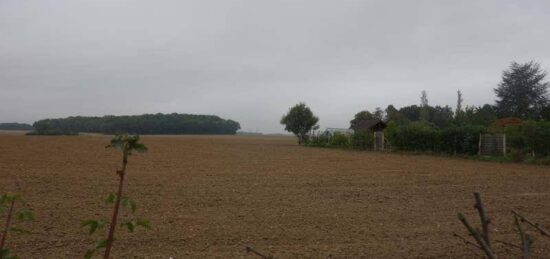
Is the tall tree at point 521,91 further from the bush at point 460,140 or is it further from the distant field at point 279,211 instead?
the distant field at point 279,211

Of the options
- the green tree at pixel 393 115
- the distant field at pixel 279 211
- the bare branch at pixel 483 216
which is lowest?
the distant field at pixel 279 211

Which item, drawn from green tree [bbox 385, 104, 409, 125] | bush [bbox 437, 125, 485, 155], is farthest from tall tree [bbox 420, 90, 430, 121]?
bush [bbox 437, 125, 485, 155]

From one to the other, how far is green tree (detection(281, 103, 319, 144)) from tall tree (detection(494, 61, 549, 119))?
69.5 feet

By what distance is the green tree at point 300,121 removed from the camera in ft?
203

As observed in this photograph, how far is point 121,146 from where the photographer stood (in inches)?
63.4

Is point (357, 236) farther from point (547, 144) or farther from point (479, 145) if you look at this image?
point (479, 145)

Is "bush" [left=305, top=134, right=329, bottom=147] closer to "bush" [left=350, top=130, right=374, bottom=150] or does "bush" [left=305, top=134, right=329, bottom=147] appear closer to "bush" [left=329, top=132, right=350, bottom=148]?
"bush" [left=329, top=132, right=350, bottom=148]

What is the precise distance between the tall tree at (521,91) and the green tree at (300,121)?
21.2 m

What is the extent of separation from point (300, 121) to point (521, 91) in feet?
80.6

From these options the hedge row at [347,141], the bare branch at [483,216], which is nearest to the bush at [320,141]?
the hedge row at [347,141]

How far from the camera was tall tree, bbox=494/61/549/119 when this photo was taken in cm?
5344

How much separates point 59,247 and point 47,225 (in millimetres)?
1515

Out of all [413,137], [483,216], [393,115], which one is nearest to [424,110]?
[393,115]

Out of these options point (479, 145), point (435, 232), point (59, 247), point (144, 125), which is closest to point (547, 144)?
point (479, 145)
